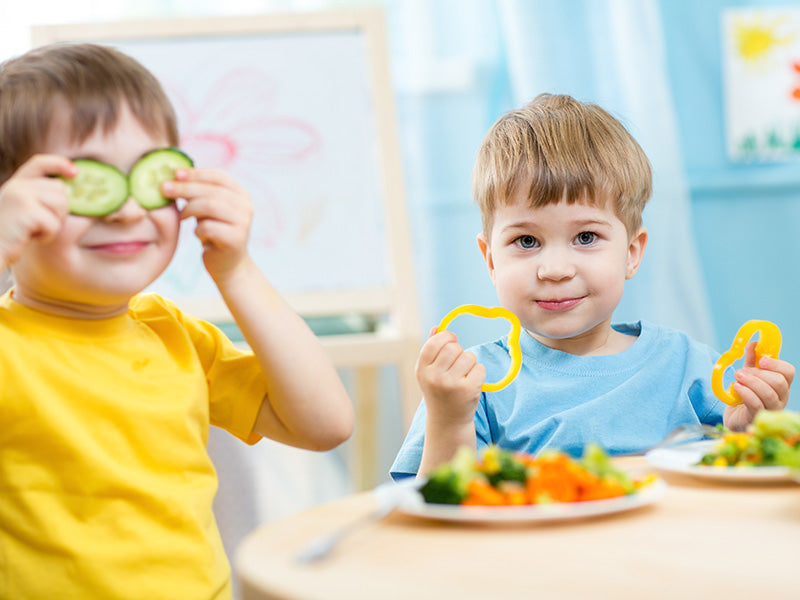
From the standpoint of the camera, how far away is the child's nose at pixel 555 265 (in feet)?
3.78

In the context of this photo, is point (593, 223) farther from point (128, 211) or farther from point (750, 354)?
point (128, 211)

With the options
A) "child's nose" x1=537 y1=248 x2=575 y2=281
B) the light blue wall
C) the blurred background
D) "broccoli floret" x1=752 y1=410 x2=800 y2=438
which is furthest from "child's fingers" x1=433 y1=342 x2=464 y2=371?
the light blue wall

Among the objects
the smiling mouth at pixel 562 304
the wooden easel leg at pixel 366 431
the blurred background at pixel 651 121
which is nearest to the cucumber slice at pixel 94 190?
the smiling mouth at pixel 562 304

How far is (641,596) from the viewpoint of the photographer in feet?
1.63

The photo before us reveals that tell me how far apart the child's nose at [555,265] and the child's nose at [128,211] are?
21.3 inches

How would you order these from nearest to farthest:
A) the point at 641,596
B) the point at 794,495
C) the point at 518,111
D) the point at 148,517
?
the point at 641,596 → the point at 794,495 → the point at 148,517 → the point at 518,111

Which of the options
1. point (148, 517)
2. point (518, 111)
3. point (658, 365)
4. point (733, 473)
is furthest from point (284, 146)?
point (733, 473)

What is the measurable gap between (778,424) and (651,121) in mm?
1843

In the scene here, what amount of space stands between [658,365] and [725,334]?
5.08 feet

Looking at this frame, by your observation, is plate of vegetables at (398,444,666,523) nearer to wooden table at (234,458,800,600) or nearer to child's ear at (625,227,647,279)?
wooden table at (234,458,800,600)

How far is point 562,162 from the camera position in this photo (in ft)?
3.87

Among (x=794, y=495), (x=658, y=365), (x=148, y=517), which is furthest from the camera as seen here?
(x=658, y=365)

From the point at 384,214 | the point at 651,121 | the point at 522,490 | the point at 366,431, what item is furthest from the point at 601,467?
the point at 651,121

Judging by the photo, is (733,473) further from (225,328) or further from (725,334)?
(725,334)
